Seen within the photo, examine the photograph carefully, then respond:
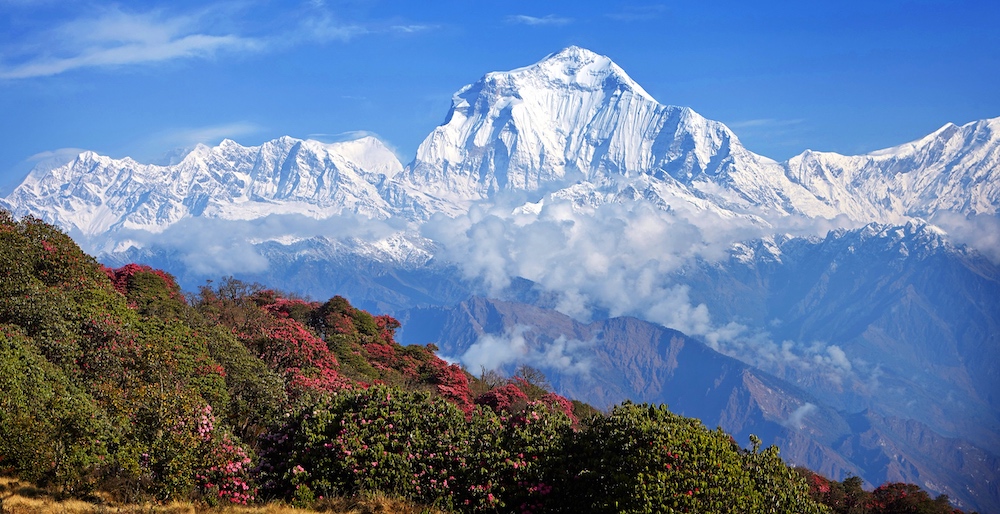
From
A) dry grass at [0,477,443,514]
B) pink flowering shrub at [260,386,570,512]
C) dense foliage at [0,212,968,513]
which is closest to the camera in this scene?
dense foliage at [0,212,968,513]

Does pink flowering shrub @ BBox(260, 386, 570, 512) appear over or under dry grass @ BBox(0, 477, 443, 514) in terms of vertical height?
over

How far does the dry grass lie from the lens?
2594 centimetres

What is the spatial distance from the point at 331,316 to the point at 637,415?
64193mm

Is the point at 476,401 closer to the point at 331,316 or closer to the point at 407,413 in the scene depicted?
the point at 331,316

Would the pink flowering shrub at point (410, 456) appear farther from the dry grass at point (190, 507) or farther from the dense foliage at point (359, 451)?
the dry grass at point (190, 507)

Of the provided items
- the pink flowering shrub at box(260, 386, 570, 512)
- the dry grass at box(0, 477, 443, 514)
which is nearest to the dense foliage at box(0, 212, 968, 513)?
the pink flowering shrub at box(260, 386, 570, 512)

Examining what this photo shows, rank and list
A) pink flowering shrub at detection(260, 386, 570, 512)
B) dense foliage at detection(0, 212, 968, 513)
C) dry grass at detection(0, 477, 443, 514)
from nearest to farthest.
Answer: dense foliage at detection(0, 212, 968, 513), dry grass at detection(0, 477, 443, 514), pink flowering shrub at detection(260, 386, 570, 512)

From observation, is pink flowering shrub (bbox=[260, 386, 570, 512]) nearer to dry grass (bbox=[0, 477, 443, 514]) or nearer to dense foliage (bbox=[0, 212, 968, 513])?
dense foliage (bbox=[0, 212, 968, 513])

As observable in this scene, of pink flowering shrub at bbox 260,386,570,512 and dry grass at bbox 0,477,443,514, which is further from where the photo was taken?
pink flowering shrub at bbox 260,386,570,512

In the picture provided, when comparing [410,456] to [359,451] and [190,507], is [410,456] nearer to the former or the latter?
[359,451]

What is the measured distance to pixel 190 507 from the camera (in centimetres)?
2662

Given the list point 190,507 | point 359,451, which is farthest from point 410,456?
point 190,507

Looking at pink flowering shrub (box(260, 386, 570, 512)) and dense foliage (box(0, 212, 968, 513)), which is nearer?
dense foliage (box(0, 212, 968, 513))

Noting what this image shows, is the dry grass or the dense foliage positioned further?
the dry grass
